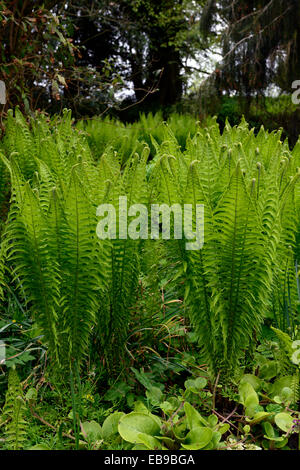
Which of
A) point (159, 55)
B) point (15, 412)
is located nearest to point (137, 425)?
point (15, 412)

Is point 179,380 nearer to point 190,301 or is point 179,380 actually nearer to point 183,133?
point 190,301

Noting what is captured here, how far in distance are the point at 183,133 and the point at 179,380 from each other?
342cm

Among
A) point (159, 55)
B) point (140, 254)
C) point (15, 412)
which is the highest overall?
point (159, 55)

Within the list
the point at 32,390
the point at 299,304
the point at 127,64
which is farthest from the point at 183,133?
the point at 127,64

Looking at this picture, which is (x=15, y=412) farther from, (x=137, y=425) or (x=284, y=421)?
(x=284, y=421)

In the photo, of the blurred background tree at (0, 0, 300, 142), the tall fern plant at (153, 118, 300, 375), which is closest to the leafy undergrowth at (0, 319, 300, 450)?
the tall fern plant at (153, 118, 300, 375)

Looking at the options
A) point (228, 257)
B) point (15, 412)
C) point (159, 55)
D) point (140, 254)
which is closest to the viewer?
point (15, 412)

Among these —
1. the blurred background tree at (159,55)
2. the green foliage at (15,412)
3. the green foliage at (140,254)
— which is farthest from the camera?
the blurred background tree at (159,55)

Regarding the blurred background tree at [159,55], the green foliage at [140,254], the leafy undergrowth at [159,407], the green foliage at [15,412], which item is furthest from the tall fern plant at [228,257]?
the blurred background tree at [159,55]

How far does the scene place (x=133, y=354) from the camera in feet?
4.85

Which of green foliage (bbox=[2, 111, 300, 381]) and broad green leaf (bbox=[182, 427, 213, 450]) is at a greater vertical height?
green foliage (bbox=[2, 111, 300, 381])

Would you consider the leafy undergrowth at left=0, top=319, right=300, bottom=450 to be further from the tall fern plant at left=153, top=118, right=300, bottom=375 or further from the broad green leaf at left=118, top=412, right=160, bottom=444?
the tall fern plant at left=153, top=118, right=300, bottom=375

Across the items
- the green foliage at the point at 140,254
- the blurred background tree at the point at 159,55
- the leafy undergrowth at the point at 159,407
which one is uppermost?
the blurred background tree at the point at 159,55

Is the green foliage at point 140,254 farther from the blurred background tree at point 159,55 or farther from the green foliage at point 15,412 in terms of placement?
the blurred background tree at point 159,55
